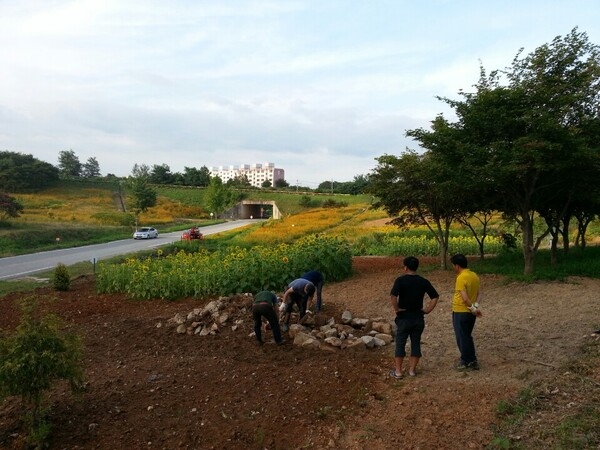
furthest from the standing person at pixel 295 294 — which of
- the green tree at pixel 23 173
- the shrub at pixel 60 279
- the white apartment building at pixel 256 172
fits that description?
the white apartment building at pixel 256 172

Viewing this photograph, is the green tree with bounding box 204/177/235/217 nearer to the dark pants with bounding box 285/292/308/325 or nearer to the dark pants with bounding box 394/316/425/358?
the dark pants with bounding box 285/292/308/325

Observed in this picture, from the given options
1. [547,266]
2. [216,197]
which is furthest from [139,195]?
[547,266]

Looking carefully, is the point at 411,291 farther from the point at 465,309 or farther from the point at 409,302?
the point at 465,309

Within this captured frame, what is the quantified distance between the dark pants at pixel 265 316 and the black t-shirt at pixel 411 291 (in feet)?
6.55

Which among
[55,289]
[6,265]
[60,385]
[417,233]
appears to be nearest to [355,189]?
[417,233]

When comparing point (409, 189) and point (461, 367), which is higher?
point (409, 189)

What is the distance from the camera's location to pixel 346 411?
495 centimetres

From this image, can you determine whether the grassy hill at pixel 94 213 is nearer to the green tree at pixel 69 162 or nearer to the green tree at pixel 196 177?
the green tree at pixel 196 177

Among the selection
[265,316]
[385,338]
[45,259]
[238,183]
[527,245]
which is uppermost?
[238,183]

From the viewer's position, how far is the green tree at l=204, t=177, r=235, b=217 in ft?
208

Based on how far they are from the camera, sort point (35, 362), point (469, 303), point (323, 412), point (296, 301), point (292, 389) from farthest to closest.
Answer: point (296, 301)
point (469, 303)
point (292, 389)
point (323, 412)
point (35, 362)

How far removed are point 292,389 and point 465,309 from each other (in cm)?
235

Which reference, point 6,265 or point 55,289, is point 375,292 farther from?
point 6,265

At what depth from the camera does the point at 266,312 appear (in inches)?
265
